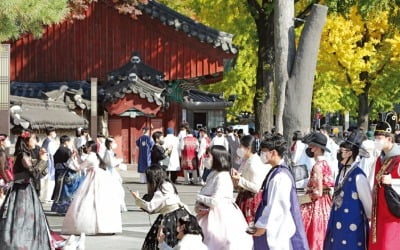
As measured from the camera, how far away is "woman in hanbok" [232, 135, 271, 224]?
12.1m

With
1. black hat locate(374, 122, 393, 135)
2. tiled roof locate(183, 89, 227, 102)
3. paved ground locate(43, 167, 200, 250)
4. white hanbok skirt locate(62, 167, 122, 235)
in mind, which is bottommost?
paved ground locate(43, 167, 200, 250)

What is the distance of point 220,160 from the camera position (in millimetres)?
10961

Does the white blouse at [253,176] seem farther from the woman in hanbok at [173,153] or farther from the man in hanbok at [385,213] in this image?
the woman in hanbok at [173,153]

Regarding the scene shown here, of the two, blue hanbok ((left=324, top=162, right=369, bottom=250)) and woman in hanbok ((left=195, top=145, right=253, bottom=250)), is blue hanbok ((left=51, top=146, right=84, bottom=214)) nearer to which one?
woman in hanbok ((left=195, top=145, right=253, bottom=250))

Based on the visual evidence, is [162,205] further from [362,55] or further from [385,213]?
[362,55]

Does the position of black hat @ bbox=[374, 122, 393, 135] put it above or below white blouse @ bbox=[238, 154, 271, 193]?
above

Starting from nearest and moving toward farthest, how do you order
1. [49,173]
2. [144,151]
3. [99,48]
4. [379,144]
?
[379,144]
[49,173]
[144,151]
[99,48]

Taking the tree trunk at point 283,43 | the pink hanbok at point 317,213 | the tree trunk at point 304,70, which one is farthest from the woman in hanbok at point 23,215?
the tree trunk at point 283,43

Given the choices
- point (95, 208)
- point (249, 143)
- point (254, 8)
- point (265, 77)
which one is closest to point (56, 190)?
point (95, 208)

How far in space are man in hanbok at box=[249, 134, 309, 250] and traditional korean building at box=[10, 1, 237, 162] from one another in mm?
23174

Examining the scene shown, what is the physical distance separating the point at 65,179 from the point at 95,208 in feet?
11.3

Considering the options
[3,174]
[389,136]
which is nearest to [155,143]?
[3,174]

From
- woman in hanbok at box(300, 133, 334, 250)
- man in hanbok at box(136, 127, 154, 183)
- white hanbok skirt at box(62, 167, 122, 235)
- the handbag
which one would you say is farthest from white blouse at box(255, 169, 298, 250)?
man in hanbok at box(136, 127, 154, 183)

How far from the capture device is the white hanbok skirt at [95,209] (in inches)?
638
